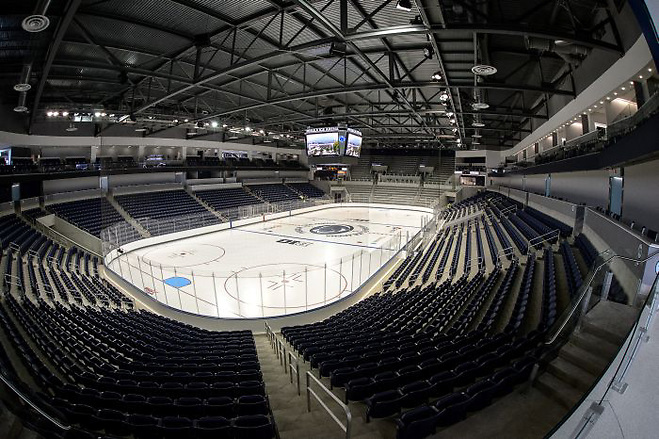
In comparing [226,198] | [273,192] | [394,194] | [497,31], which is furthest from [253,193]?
[497,31]

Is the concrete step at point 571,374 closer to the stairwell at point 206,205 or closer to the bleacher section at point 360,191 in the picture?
the stairwell at point 206,205

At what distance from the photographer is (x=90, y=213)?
2253 cm

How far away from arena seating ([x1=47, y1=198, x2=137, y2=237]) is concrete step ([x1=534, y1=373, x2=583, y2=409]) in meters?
22.4

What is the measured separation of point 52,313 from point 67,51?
8.88 meters

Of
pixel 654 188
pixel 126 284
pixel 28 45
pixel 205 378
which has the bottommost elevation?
pixel 126 284

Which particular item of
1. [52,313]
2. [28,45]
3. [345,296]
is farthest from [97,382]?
[28,45]

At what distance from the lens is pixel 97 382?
493cm

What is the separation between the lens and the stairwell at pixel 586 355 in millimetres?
4047

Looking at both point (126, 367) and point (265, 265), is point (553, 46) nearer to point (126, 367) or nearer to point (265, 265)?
point (126, 367)

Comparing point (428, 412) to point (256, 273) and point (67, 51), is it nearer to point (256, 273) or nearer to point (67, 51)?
point (256, 273)

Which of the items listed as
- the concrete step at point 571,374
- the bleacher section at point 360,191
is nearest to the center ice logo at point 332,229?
the bleacher section at point 360,191

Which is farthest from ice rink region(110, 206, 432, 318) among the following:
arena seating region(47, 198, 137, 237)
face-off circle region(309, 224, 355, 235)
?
arena seating region(47, 198, 137, 237)

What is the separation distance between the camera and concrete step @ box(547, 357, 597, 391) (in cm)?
405

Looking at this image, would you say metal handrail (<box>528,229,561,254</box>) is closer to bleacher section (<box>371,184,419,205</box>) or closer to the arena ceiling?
the arena ceiling
